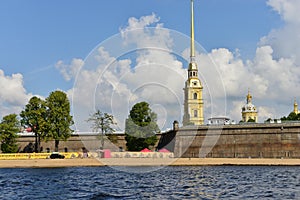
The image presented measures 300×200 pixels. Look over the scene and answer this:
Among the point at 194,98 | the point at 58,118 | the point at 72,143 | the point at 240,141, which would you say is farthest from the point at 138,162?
the point at 194,98

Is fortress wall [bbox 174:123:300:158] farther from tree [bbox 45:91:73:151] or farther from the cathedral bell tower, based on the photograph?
the cathedral bell tower

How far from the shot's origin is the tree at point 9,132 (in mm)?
102750

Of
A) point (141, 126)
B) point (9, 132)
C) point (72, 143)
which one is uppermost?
point (141, 126)

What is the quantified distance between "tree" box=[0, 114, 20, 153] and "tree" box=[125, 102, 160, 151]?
24.3 meters

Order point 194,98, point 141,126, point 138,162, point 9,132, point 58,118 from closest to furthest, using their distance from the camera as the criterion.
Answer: point 138,162
point 58,118
point 9,132
point 141,126
point 194,98

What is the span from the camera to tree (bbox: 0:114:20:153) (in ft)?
337

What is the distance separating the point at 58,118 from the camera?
325 feet

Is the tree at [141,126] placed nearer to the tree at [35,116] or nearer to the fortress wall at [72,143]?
the fortress wall at [72,143]

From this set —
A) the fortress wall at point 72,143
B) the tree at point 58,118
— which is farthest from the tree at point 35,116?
the fortress wall at point 72,143

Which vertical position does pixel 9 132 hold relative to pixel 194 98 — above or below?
below

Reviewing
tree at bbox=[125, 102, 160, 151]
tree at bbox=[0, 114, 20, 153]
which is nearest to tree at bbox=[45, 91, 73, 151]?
tree at bbox=[0, 114, 20, 153]

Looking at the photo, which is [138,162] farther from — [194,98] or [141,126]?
[194,98]

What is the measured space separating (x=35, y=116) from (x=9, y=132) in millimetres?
7664

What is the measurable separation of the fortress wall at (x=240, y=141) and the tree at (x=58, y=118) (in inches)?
910
